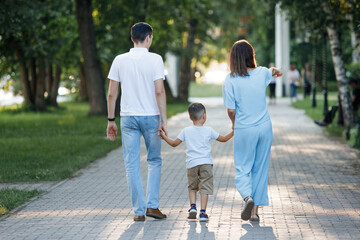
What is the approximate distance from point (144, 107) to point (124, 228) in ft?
3.81

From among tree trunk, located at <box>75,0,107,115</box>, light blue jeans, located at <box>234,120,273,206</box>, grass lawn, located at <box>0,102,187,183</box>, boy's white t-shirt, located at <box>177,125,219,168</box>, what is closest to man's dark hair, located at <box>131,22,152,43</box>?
boy's white t-shirt, located at <box>177,125,219,168</box>

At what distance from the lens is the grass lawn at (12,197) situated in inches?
313

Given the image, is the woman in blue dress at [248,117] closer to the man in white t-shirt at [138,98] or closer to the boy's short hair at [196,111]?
the boy's short hair at [196,111]

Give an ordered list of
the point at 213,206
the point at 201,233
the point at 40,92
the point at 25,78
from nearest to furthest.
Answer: the point at 201,233, the point at 213,206, the point at 40,92, the point at 25,78

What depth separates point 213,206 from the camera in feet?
26.1

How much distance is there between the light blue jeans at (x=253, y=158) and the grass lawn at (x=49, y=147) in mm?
4094

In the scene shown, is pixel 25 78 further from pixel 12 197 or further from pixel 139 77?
pixel 139 77

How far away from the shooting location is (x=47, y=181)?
1022 cm

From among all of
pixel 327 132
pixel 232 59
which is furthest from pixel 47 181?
pixel 327 132

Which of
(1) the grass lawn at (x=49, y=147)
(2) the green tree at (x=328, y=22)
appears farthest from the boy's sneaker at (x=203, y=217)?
(2) the green tree at (x=328, y=22)

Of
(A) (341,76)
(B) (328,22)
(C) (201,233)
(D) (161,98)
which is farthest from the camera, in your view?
(A) (341,76)

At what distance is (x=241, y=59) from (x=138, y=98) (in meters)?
1.05

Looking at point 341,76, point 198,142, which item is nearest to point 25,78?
point 341,76

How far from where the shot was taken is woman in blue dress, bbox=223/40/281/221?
6855 millimetres
